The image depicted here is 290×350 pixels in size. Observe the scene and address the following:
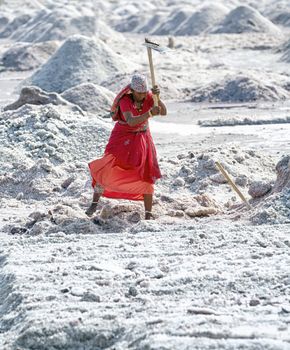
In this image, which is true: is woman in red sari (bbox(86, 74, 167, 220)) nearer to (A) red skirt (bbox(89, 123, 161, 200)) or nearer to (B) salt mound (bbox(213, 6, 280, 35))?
(A) red skirt (bbox(89, 123, 161, 200))

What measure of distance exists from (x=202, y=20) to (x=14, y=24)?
881 cm

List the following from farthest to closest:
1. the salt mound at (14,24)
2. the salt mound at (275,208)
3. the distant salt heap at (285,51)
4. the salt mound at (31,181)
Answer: the salt mound at (14,24)
the distant salt heap at (285,51)
the salt mound at (31,181)
the salt mound at (275,208)

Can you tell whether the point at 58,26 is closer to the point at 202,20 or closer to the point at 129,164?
the point at 202,20

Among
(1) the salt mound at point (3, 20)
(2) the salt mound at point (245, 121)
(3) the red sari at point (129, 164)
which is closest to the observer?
(3) the red sari at point (129, 164)

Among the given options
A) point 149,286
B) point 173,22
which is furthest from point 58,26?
point 149,286

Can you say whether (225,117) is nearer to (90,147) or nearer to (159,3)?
(90,147)

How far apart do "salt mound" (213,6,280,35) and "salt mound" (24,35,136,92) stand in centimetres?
1143

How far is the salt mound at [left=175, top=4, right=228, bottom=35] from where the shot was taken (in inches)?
1302

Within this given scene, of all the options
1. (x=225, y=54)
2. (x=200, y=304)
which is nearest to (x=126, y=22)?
(x=225, y=54)

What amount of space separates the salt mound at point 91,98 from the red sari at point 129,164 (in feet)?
22.2

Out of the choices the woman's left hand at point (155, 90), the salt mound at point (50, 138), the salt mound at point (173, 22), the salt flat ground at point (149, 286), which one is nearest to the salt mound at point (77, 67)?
the salt mound at point (50, 138)

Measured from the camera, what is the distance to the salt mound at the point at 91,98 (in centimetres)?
1371

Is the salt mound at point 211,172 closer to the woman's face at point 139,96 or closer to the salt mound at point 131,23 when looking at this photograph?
the woman's face at point 139,96

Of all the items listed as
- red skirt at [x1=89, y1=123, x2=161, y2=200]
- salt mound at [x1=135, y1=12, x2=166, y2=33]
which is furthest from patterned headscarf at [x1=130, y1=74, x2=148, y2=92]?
salt mound at [x1=135, y1=12, x2=166, y2=33]
